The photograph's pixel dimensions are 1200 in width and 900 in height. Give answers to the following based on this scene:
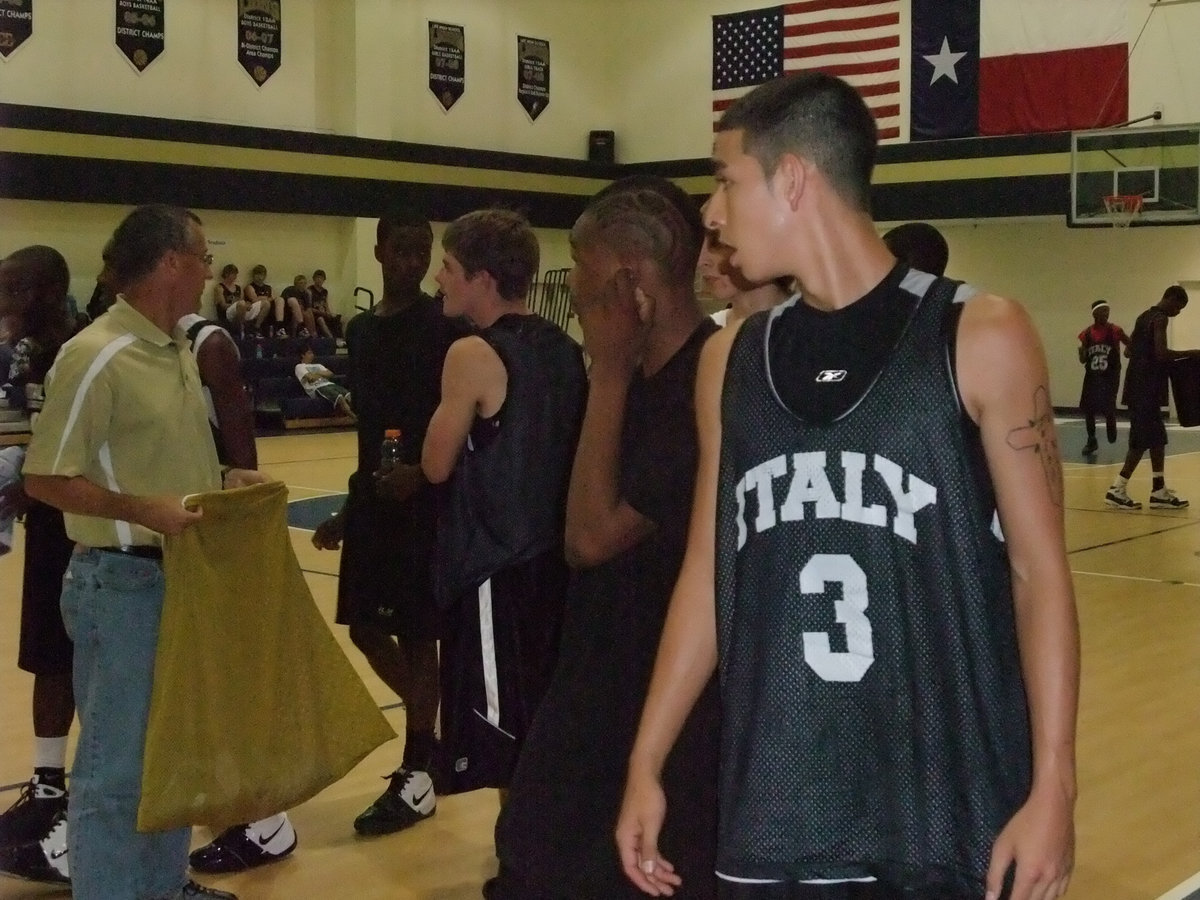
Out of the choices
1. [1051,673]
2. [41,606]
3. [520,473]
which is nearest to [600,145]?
[41,606]

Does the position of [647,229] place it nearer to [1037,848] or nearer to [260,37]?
[1037,848]

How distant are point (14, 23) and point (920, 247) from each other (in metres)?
16.3

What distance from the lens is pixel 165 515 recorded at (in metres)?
3.20

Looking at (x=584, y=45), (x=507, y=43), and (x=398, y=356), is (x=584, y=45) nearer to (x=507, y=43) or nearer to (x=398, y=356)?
(x=507, y=43)

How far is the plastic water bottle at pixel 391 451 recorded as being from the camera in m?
4.22

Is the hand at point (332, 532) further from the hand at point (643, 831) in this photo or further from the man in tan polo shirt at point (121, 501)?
the hand at point (643, 831)

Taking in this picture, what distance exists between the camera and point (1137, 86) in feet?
64.3

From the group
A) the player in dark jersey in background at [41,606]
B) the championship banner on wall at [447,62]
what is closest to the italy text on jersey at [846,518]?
the player in dark jersey in background at [41,606]

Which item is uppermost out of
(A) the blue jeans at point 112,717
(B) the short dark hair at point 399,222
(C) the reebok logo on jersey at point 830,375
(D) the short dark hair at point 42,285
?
(B) the short dark hair at point 399,222

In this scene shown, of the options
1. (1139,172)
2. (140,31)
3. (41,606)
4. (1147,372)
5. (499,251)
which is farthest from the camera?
(140,31)

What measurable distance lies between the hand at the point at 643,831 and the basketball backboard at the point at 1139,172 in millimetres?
16944

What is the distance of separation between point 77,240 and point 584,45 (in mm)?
10060

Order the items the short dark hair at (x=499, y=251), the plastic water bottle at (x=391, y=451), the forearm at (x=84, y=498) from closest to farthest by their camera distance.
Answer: the forearm at (x=84, y=498) → the short dark hair at (x=499, y=251) → the plastic water bottle at (x=391, y=451)

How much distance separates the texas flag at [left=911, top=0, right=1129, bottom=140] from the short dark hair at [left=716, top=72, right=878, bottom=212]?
19.0 meters
